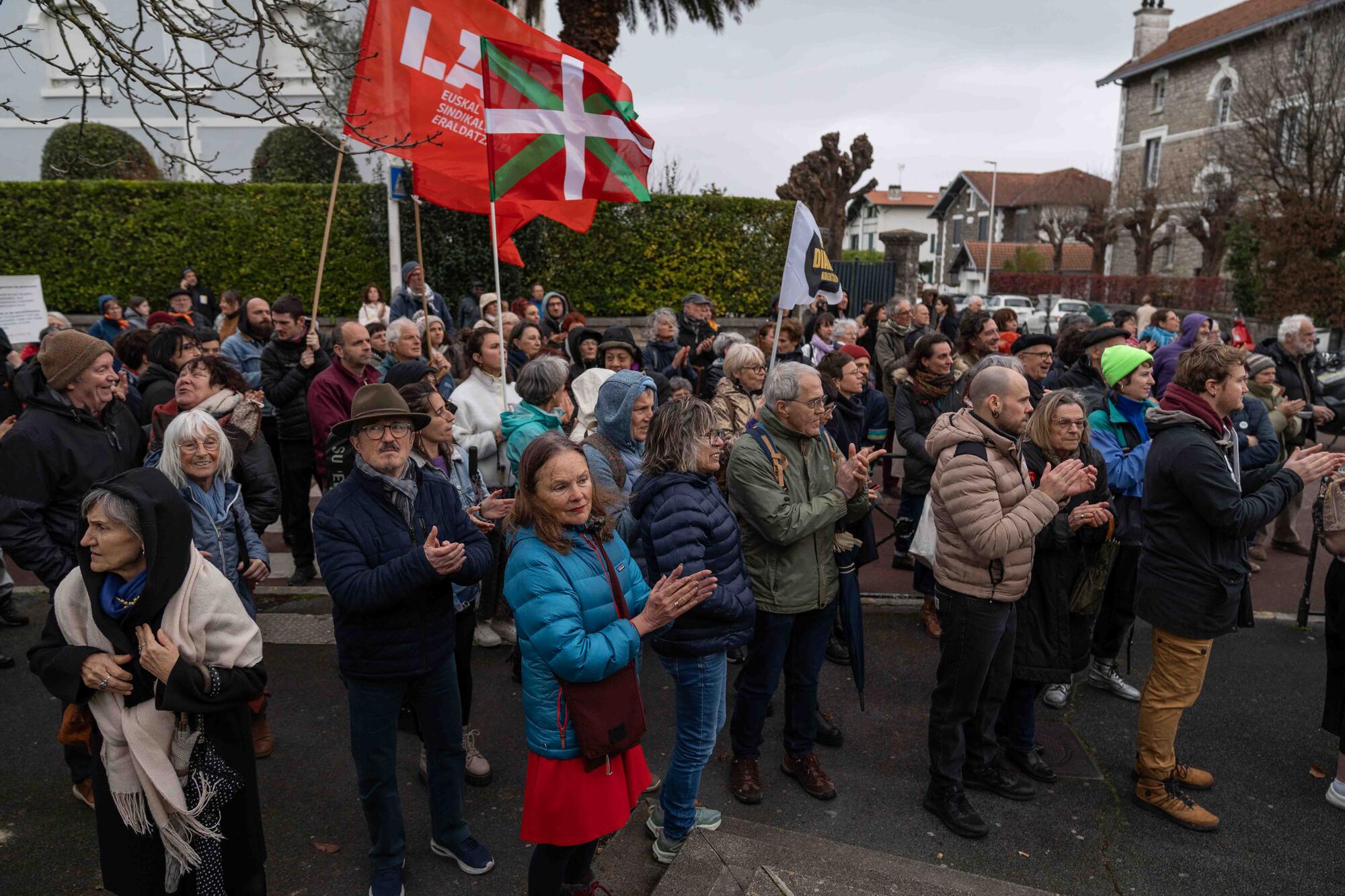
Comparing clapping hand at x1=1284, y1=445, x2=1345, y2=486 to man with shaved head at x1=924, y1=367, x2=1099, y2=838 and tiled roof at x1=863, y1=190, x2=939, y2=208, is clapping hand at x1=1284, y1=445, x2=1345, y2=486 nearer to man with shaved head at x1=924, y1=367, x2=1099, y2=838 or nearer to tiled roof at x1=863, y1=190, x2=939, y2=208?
man with shaved head at x1=924, y1=367, x2=1099, y2=838

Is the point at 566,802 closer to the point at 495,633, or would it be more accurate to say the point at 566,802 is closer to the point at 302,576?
the point at 495,633

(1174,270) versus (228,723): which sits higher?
(1174,270)

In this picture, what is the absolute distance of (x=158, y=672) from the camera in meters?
2.71

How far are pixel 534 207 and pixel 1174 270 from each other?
4265 centimetres

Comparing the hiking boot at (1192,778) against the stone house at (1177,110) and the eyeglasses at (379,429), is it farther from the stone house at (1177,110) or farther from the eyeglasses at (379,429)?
the stone house at (1177,110)

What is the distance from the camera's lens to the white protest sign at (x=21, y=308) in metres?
9.45

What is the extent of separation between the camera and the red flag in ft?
18.7

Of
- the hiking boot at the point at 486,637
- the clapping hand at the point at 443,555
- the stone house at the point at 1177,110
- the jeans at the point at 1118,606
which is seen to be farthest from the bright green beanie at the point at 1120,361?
the stone house at the point at 1177,110

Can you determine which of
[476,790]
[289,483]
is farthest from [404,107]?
[476,790]

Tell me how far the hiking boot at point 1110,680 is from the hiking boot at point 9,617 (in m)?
6.85

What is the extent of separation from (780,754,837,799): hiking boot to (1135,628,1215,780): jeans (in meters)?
1.42

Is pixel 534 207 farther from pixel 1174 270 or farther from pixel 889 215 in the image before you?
pixel 889 215

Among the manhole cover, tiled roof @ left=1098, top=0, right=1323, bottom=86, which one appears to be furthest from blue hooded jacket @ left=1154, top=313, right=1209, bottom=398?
tiled roof @ left=1098, top=0, right=1323, bottom=86

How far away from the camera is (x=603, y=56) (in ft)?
49.2
